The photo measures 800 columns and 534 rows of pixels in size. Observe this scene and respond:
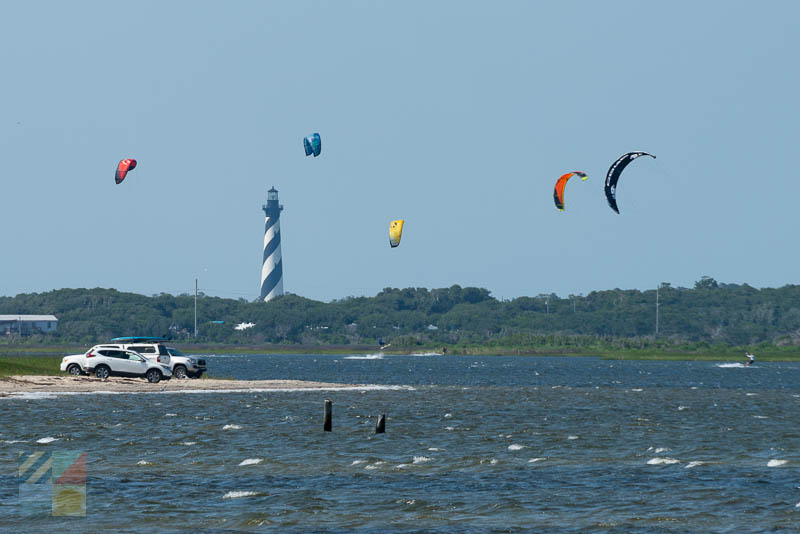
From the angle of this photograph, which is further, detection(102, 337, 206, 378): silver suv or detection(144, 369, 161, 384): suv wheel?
detection(102, 337, 206, 378): silver suv

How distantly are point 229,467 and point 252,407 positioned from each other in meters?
21.9

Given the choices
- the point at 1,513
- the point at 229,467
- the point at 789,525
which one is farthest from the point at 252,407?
the point at 789,525

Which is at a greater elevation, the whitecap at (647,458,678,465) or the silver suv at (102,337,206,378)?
the silver suv at (102,337,206,378)

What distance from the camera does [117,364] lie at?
67562mm

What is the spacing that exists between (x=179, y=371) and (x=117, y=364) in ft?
15.9

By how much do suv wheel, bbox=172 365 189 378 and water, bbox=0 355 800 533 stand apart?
37.6ft

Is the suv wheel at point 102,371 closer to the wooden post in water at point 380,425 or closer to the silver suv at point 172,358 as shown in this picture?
the silver suv at point 172,358

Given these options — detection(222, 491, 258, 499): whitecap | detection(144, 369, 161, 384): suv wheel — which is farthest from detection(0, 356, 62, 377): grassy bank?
detection(222, 491, 258, 499): whitecap

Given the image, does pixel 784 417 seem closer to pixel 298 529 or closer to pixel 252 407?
pixel 252 407

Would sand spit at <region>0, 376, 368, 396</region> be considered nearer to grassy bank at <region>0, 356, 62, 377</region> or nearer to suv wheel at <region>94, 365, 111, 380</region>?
suv wheel at <region>94, 365, 111, 380</region>

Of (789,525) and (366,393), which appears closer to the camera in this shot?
(789,525)

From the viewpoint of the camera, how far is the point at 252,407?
5509 cm

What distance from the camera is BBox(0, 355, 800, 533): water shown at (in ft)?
83.2

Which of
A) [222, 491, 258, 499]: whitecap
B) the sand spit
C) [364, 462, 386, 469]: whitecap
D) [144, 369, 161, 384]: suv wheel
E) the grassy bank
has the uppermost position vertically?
the grassy bank
